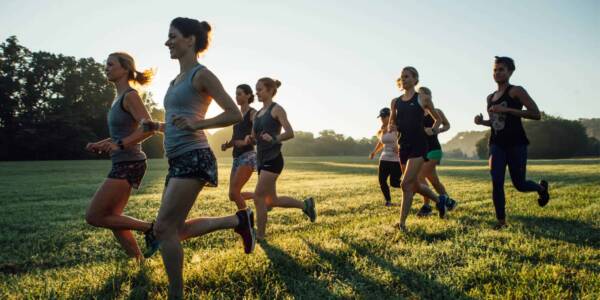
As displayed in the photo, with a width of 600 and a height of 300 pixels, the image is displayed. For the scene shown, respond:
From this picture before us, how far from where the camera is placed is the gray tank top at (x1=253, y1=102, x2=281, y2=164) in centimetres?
575

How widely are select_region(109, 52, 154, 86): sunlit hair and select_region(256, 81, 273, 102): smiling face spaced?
1.86 meters

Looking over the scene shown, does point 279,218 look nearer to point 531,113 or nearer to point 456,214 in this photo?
point 456,214

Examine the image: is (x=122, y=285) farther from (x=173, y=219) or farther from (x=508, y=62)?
(x=508, y=62)

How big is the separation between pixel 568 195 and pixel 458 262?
858 centimetres

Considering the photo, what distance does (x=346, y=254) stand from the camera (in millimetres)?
4578

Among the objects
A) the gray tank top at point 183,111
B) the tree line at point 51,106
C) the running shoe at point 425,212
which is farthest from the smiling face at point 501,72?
the tree line at point 51,106

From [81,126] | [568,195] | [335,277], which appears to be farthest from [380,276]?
[81,126]

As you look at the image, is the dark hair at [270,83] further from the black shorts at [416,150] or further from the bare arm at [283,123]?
the black shorts at [416,150]

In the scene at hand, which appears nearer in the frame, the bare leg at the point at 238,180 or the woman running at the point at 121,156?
the woman running at the point at 121,156

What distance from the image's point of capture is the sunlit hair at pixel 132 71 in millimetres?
4094

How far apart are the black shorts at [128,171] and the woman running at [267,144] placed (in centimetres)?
175

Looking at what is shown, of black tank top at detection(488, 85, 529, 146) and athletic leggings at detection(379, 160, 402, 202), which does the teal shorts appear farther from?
black tank top at detection(488, 85, 529, 146)

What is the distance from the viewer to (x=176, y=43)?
3109 millimetres

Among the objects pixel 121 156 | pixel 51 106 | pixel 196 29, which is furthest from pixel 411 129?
pixel 51 106
